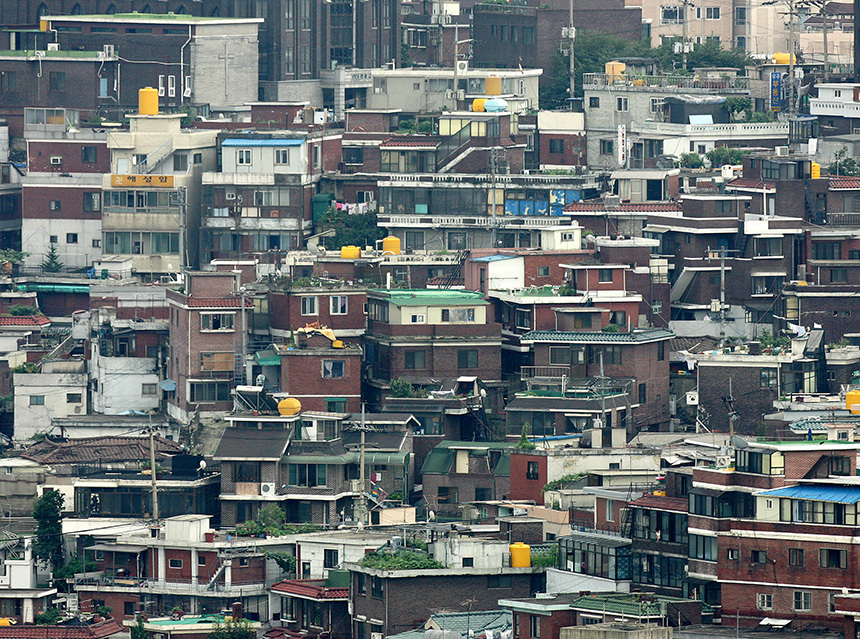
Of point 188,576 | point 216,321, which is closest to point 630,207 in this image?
point 216,321

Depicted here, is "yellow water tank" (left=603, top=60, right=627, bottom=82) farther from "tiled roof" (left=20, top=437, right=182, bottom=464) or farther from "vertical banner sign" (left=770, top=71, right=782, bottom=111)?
"tiled roof" (left=20, top=437, right=182, bottom=464)

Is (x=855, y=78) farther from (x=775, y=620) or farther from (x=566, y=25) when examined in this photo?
(x=775, y=620)

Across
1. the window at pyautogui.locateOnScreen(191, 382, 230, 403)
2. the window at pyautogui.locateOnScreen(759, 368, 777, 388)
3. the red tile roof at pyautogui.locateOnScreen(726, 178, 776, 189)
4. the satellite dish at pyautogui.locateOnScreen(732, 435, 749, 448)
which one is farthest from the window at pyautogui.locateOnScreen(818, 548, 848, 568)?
the red tile roof at pyautogui.locateOnScreen(726, 178, 776, 189)

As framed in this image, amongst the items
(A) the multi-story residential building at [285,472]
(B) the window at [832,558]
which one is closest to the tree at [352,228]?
(A) the multi-story residential building at [285,472]

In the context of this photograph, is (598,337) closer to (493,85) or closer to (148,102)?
(148,102)

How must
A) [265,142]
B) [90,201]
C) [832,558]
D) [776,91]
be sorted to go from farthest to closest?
[776,91] → [90,201] → [265,142] → [832,558]

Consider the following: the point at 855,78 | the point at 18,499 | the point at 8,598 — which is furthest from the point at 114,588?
the point at 855,78
